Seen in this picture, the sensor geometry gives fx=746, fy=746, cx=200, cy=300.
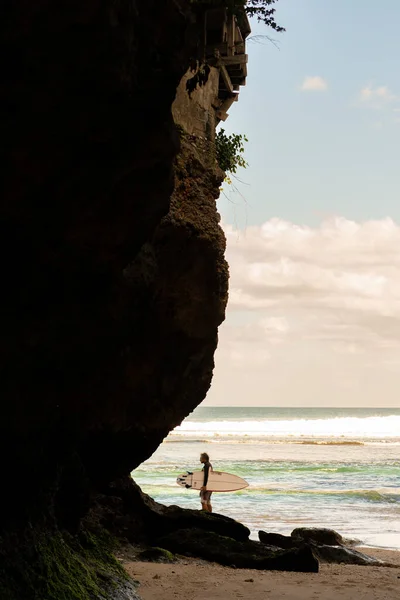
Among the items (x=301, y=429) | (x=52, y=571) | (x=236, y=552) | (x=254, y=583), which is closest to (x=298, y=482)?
(x=236, y=552)

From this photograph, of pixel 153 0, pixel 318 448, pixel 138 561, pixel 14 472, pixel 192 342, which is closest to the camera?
pixel 153 0

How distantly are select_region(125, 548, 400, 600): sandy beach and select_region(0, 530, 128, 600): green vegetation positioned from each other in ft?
3.44

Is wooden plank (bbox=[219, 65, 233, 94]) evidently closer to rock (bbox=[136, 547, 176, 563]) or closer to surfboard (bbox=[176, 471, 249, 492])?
rock (bbox=[136, 547, 176, 563])

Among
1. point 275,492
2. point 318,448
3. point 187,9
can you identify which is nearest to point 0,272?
point 187,9

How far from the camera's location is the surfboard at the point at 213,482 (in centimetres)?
1681

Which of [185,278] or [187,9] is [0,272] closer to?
[187,9]

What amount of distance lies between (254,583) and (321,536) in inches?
220

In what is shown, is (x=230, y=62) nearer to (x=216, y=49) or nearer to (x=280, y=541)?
(x=216, y=49)

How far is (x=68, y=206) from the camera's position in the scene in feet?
15.8

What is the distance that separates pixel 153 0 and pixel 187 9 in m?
0.81

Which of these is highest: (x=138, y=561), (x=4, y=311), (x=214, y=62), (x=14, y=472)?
(x=214, y=62)

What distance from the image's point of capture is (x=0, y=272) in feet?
17.1

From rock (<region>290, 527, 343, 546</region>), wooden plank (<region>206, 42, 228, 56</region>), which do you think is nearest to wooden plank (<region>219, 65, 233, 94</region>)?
wooden plank (<region>206, 42, 228, 56</region>)

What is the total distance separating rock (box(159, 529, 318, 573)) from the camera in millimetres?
10164
